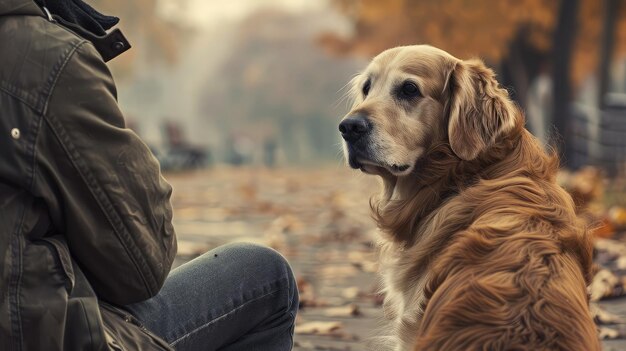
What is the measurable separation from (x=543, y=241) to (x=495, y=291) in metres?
0.33

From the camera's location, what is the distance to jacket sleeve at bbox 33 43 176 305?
1.95 meters

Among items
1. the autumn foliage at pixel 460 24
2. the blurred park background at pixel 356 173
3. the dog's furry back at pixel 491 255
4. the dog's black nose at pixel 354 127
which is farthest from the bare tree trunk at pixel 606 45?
the dog's furry back at pixel 491 255

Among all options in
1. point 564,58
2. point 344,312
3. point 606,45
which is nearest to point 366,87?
point 344,312

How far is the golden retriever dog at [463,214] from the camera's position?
2234 mm

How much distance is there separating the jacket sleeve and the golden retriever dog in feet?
2.67

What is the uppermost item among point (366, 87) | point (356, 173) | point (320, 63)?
point (366, 87)

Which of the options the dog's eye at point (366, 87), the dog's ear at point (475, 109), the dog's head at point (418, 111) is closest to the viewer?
the dog's ear at point (475, 109)

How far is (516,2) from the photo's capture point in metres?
16.1

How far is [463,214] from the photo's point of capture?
2941 millimetres

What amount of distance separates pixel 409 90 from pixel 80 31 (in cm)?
178

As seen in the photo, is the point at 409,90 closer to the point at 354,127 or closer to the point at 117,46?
the point at 354,127

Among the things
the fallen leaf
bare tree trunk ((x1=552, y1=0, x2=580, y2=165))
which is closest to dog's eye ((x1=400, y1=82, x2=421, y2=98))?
the fallen leaf

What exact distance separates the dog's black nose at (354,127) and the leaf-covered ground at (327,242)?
0.37 metres

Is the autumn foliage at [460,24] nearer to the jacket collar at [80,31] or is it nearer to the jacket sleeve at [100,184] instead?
the jacket collar at [80,31]
